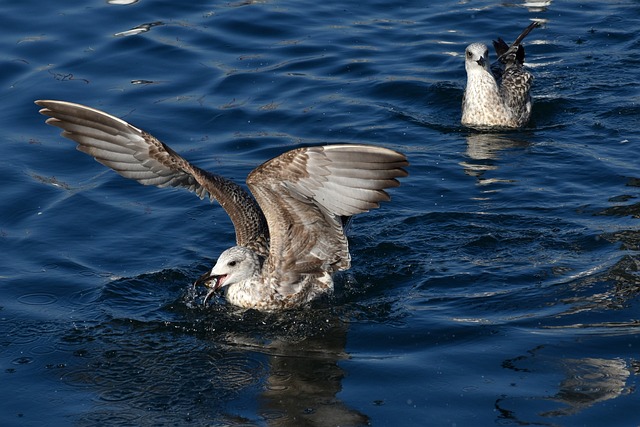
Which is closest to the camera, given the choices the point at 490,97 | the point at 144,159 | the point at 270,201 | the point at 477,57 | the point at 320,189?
the point at 320,189

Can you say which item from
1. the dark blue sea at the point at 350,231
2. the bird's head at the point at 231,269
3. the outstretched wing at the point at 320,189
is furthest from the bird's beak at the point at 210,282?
the outstretched wing at the point at 320,189

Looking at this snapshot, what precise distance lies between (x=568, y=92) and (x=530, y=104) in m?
0.56

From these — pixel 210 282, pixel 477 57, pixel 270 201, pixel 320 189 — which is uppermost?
pixel 477 57

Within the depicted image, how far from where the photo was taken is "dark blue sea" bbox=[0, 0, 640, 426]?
7.20 metres

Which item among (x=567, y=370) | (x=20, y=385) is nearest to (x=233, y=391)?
(x=20, y=385)

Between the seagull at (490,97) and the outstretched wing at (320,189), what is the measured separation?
3.94m

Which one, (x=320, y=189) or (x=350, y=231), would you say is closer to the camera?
(x=320, y=189)

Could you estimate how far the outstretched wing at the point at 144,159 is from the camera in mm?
8547

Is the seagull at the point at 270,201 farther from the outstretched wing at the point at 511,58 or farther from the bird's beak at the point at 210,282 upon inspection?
the outstretched wing at the point at 511,58

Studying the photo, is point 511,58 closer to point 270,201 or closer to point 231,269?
point 231,269

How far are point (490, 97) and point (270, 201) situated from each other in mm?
4694

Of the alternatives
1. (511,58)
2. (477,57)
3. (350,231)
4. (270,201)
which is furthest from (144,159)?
(511,58)

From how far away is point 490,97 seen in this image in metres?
11.9

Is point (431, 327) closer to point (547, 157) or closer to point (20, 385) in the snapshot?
point (20, 385)
